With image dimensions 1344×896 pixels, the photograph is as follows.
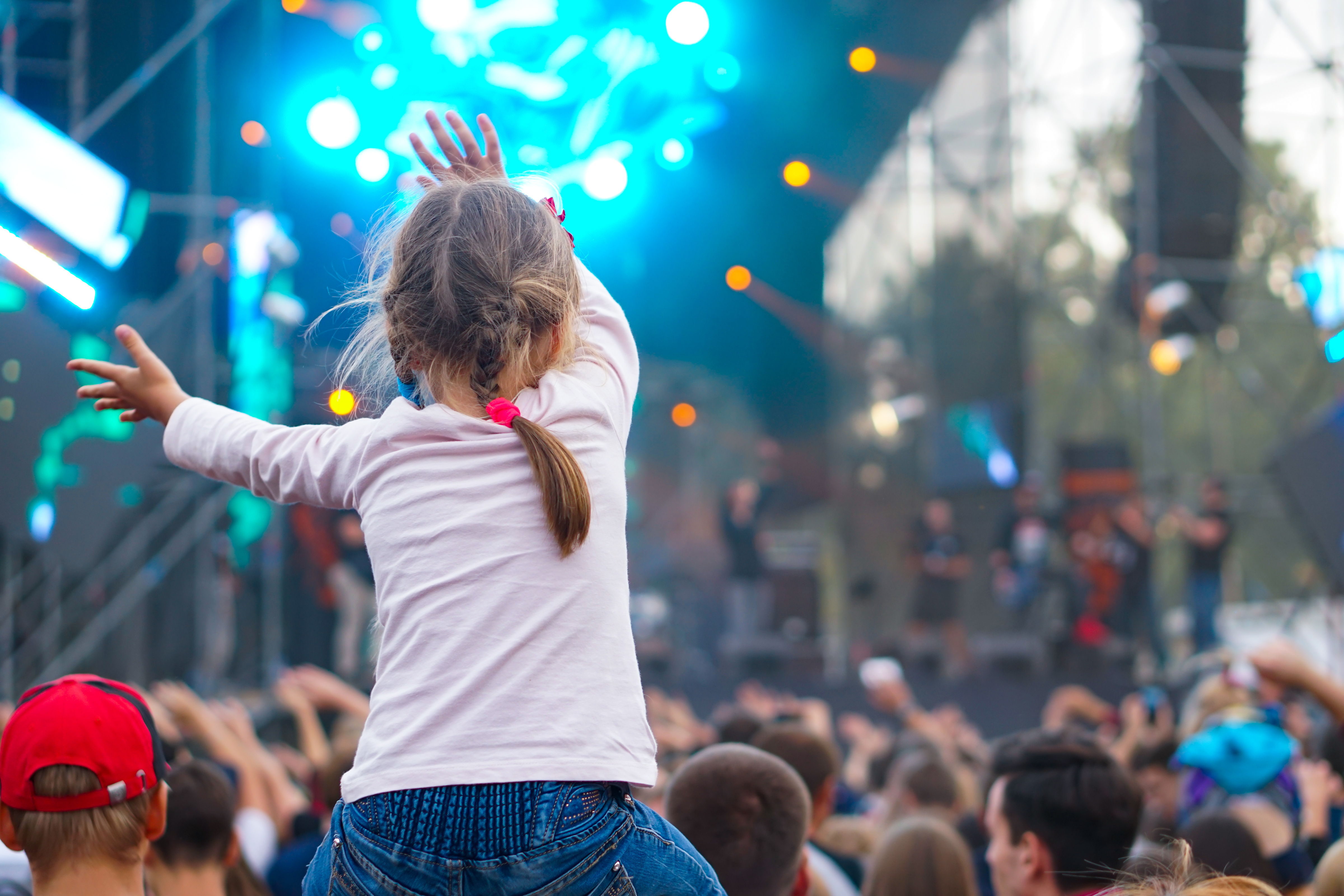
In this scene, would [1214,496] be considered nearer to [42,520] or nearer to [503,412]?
[42,520]

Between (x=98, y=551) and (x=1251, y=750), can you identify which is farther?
(x=98, y=551)

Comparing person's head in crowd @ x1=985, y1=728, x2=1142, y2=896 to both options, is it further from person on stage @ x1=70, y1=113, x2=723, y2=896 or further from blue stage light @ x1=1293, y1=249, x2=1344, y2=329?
blue stage light @ x1=1293, y1=249, x2=1344, y2=329

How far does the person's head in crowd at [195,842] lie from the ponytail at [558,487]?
4.00ft

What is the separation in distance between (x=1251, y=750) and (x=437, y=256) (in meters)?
2.32

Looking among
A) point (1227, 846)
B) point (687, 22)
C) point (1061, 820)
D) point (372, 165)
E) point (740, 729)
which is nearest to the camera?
point (1061, 820)

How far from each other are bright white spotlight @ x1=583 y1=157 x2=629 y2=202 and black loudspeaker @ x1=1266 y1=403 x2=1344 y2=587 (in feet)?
20.3

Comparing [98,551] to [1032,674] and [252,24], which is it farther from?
[1032,674]

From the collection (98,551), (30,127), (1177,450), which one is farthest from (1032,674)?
(1177,450)

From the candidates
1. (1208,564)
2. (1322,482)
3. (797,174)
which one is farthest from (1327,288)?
(797,174)

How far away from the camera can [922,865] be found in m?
2.21

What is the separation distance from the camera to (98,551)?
21.1 ft

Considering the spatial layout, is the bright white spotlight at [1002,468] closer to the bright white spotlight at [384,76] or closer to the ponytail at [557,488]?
the bright white spotlight at [384,76]

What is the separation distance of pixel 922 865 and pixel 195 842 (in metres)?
1.35

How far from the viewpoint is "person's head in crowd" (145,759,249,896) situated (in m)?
2.15
